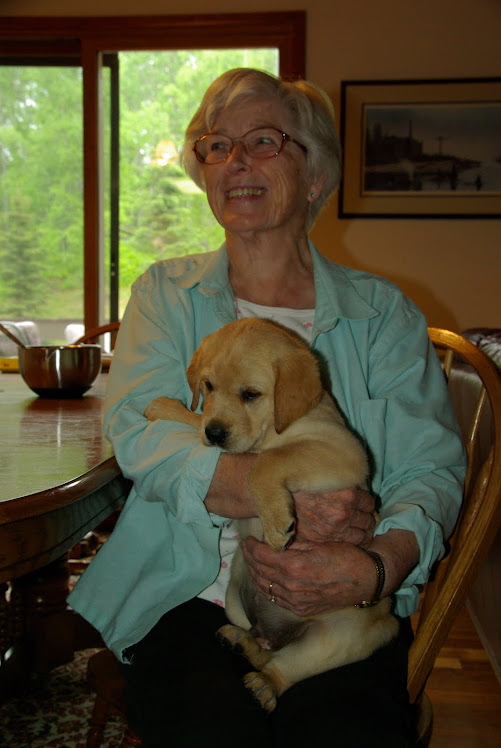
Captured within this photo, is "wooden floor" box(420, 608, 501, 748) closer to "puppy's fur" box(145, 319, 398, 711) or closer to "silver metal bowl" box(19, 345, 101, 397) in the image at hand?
"puppy's fur" box(145, 319, 398, 711)

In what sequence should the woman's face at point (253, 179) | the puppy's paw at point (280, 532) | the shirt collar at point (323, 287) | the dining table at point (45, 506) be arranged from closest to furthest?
1. the dining table at point (45, 506)
2. the puppy's paw at point (280, 532)
3. the shirt collar at point (323, 287)
4. the woman's face at point (253, 179)

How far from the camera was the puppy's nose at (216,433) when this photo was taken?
1281 millimetres

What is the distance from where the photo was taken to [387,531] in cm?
129

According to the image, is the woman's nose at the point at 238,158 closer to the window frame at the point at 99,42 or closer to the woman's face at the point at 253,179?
the woman's face at the point at 253,179

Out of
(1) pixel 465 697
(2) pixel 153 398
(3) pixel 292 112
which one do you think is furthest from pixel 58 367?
(1) pixel 465 697

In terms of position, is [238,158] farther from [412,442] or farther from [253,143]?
[412,442]

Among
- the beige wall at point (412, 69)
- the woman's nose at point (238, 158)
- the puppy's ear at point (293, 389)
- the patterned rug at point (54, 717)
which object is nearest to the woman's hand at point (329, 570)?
the puppy's ear at point (293, 389)

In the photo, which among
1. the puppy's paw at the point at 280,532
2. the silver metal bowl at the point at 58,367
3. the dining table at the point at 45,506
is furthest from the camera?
the silver metal bowl at the point at 58,367

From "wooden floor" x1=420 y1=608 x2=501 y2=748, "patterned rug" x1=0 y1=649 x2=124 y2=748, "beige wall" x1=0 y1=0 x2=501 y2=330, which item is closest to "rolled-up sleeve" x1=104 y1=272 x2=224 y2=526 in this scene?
"patterned rug" x1=0 y1=649 x2=124 y2=748

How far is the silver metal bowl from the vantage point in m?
1.83

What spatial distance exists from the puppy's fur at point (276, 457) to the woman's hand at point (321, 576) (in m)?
0.03

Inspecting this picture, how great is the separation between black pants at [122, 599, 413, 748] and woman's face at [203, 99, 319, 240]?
94 centimetres

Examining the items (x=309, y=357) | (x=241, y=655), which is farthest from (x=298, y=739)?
(x=309, y=357)

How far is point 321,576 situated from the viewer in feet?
4.00
